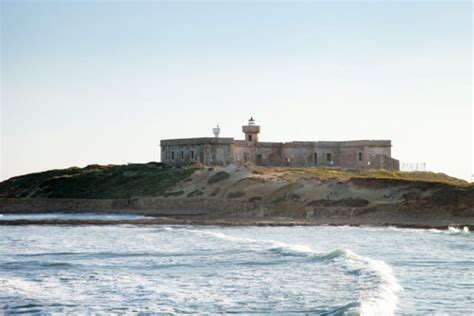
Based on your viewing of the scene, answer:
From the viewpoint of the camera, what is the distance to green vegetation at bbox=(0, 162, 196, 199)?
210 feet

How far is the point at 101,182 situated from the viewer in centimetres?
7000

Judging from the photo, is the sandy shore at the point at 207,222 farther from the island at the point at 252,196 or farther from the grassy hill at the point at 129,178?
the grassy hill at the point at 129,178

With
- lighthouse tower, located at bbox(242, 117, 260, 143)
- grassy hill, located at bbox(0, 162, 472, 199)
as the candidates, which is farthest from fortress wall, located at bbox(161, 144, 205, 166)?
lighthouse tower, located at bbox(242, 117, 260, 143)

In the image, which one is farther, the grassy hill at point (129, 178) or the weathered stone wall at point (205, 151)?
the weathered stone wall at point (205, 151)

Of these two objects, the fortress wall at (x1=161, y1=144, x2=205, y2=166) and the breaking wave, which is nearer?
the breaking wave

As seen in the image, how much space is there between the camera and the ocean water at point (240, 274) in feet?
54.2

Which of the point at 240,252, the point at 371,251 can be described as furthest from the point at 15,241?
the point at 371,251

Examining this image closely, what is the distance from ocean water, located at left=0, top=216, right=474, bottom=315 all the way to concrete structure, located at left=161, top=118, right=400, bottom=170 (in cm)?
3427

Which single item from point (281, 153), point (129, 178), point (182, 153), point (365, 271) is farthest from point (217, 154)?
point (365, 271)

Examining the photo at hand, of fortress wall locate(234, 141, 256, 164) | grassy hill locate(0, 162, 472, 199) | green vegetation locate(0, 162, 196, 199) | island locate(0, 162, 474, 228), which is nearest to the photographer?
island locate(0, 162, 474, 228)

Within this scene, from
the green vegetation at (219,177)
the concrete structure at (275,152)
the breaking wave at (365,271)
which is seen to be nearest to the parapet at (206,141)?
the concrete structure at (275,152)

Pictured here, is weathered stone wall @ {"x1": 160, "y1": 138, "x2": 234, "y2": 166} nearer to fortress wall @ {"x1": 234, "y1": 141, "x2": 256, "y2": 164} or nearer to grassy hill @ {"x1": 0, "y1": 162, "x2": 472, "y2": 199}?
fortress wall @ {"x1": 234, "y1": 141, "x2": 256, "y2": 164}

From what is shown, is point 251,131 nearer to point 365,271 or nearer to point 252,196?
point 252,196

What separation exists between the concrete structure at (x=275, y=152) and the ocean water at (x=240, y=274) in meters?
34.3
